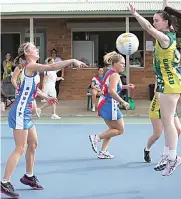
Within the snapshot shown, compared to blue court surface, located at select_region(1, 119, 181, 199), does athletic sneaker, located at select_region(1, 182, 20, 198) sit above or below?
above

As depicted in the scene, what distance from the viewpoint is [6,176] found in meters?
5.33

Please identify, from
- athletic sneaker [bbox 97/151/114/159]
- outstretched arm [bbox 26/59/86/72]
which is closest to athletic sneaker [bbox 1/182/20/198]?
outstretched arm [bbox 26/59/86/72]

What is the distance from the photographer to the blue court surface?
18.2 ft

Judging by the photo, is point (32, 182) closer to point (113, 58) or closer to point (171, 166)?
point (171, 166)

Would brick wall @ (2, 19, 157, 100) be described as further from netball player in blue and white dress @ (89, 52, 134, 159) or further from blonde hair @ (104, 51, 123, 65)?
blonde hair @ (104, 51, 123, 65)

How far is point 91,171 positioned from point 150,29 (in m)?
2.58

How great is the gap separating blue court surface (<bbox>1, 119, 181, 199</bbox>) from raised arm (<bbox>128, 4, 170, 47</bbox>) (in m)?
1.78

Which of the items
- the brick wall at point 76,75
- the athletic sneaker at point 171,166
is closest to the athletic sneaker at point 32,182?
the athletic sneaker at point 171,166

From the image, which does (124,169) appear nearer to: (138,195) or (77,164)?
(77,164)

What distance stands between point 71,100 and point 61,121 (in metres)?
5.92

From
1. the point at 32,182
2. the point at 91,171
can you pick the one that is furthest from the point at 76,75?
the point at 32,182

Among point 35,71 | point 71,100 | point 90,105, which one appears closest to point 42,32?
point 71,100

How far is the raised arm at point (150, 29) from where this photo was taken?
195 inches

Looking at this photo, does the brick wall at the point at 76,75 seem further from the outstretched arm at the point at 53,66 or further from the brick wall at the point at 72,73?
the outstretched arm at the point at 53,66
